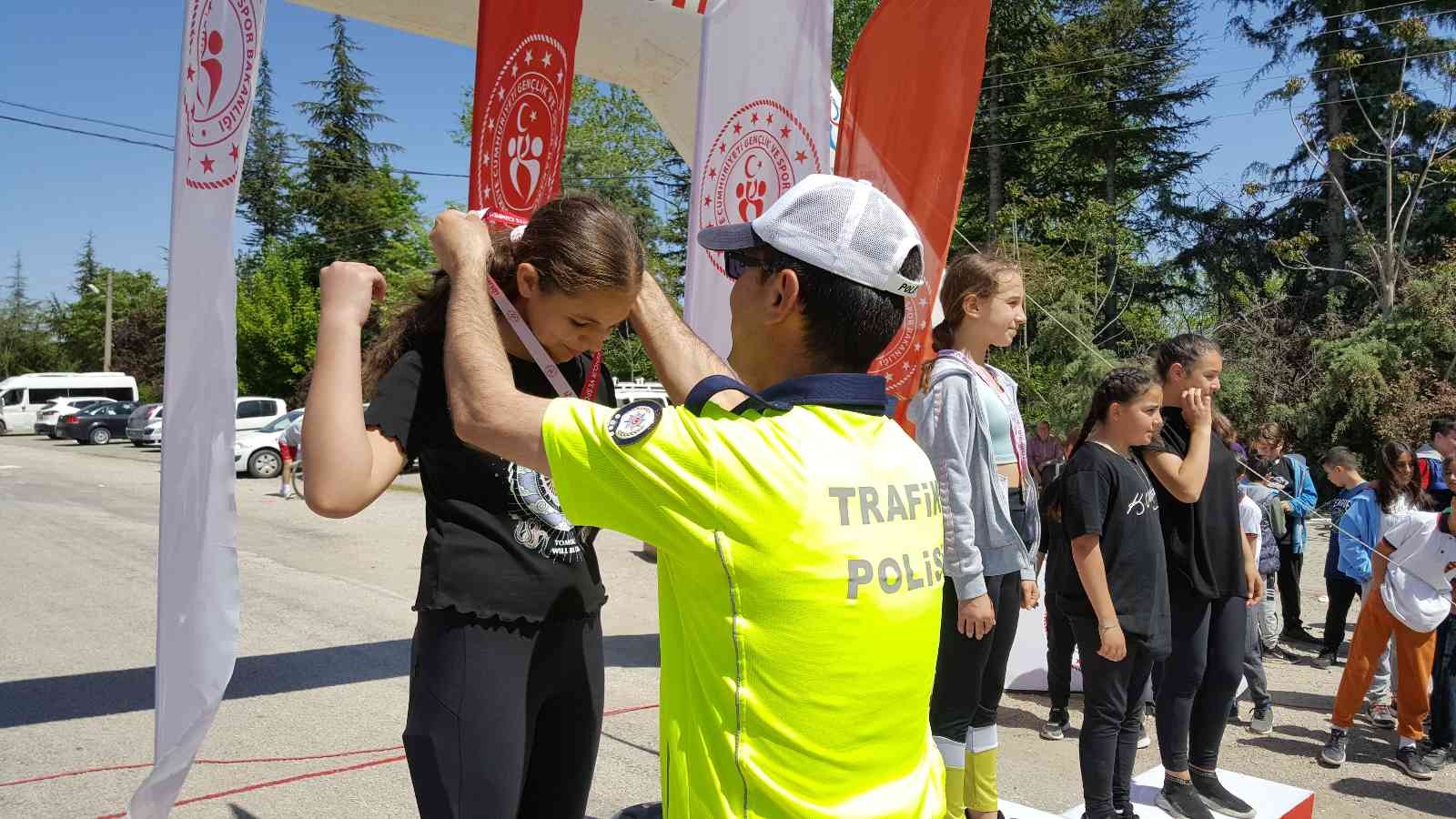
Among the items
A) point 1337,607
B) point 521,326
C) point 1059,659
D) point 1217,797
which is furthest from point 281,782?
point 1337,607

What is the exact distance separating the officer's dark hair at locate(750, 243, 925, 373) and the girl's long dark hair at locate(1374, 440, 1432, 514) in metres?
5.95

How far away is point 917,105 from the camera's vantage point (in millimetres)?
4180

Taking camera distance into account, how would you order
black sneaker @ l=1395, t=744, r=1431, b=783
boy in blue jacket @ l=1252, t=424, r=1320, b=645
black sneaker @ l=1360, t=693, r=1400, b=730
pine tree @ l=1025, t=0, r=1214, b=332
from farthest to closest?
pine tree @ l=1025, t=0, r=1214, b=332 → boy in blue jacket @ l=1252, t=424, r=1320, b=645 → black sneaker @ l=1360, t=693, r=1400, b=730 → black sneaker @ l=1395, t=744, r=1431, b=783

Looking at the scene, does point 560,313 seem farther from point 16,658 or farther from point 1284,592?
point 1284,592

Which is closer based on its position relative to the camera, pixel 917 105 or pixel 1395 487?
pixel 917 105

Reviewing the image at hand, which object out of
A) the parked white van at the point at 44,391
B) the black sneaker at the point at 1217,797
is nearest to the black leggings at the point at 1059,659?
the black sneaker at the point at 1217,797

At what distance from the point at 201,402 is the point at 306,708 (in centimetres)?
328

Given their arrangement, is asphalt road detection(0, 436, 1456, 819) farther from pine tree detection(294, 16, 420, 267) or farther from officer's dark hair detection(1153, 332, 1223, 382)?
pine tree detection(294, 16, 420, 267)

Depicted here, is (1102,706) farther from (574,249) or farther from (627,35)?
(627,35)

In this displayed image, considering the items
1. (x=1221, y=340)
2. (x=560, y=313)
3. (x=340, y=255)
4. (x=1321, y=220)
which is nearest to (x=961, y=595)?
(x=560, y=313)

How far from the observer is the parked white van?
38.4 meters

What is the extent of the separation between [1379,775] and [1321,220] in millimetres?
20790

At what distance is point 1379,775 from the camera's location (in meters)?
5.14

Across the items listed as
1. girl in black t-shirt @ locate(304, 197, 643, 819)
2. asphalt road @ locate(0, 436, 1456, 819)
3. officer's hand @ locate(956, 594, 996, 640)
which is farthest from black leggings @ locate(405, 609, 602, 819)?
asphalt road @ locate(0, 436, 1456, 819)
